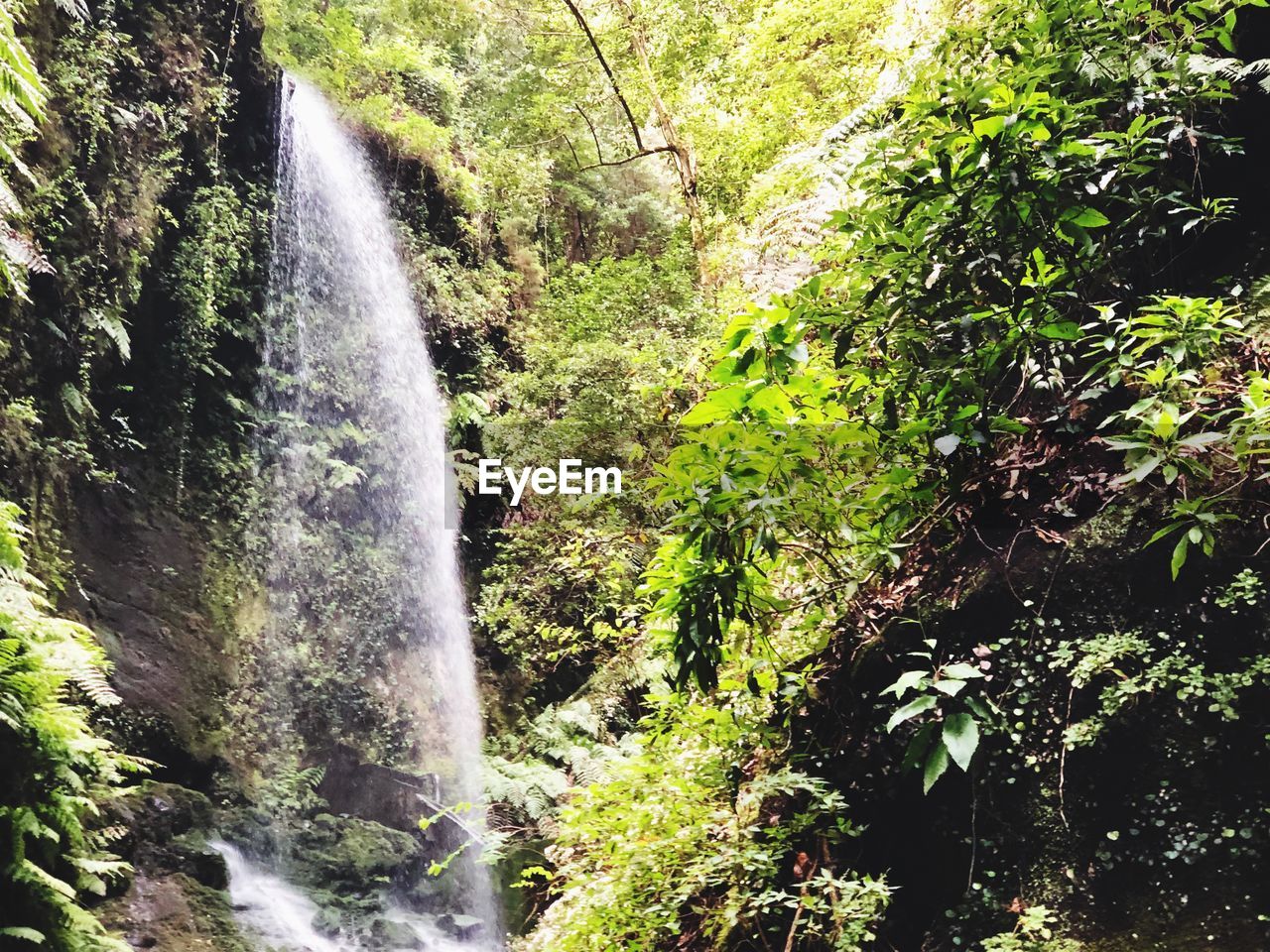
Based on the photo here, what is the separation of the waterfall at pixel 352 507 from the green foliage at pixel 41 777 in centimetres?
234

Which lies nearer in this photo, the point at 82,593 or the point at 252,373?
the point at 82,593

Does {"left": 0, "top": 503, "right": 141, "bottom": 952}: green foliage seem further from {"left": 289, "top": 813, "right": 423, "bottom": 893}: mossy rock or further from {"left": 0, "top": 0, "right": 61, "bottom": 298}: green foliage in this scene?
{"left": 289, "top": 813, "right": 423, "bottom": 893}: mossy rock

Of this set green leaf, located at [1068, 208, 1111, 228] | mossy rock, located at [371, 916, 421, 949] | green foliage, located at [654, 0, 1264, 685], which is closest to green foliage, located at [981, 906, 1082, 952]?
green foliage, located at [654, 0, 1264, 685]

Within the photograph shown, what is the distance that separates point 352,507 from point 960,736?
621 centimetres

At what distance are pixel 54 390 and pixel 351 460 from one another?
248cm

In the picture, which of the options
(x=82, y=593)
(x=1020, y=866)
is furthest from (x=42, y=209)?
(x=1020, y=866)

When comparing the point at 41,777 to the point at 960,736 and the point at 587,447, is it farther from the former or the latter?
the point at 587,447

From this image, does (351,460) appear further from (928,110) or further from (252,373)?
(928,110)

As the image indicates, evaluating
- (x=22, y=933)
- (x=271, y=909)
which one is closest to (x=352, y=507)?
(x=271, y=909)

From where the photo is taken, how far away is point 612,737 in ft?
19.1

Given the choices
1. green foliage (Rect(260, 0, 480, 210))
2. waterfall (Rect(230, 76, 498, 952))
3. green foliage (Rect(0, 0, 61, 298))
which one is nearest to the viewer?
green foliage (Rect(0, 0, 61, 298))

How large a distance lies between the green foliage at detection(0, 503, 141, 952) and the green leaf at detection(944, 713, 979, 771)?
131 inches

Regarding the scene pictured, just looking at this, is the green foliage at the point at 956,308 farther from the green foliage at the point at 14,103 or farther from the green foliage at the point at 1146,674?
the green foliage at the point at 14,103

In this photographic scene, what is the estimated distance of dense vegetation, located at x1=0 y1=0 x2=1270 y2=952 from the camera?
195 centimetres
